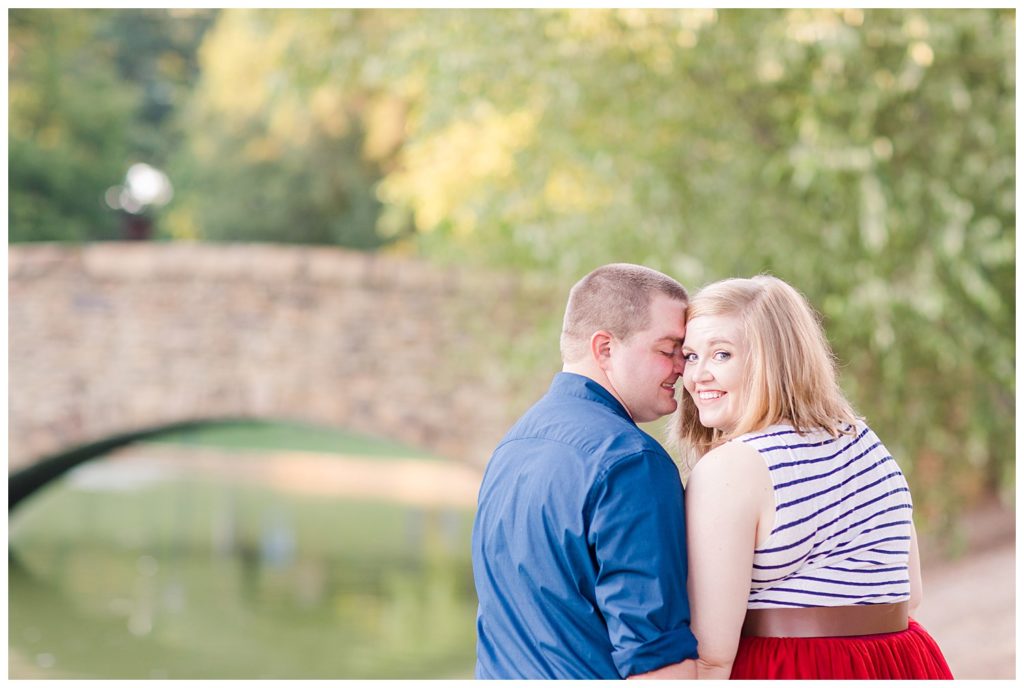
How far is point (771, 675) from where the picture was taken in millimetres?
1794

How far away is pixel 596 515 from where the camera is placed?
1.73m

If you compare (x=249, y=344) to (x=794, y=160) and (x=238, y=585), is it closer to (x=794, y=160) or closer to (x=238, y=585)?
(x=238, y=585)

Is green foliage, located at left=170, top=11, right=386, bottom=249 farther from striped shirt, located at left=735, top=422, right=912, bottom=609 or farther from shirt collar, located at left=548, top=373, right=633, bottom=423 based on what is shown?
striped shirt, located at left=735, top=422, right=912, bottom=609

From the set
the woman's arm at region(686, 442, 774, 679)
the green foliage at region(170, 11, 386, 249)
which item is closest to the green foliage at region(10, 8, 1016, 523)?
the woman's arm at region(686, 442, 774, 679)

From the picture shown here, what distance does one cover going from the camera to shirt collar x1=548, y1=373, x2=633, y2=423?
6.30 feet

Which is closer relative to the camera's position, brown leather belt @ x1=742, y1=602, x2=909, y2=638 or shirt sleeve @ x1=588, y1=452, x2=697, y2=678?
shirt sleeve @ x1=588, y1=452, x2=697, y2=678

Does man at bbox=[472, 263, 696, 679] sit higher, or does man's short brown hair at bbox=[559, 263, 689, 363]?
man's short brown hair at bbox=[559, 263, 689, 363]

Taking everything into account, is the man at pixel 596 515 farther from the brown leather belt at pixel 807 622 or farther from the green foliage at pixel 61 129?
the green foliage at pixel 61 129

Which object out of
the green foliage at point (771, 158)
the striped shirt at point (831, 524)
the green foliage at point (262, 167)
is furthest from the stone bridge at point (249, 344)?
the green foliage at point (262, 167)

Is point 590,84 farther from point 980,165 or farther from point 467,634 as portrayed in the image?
point 467,634

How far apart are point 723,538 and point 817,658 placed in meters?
0.27

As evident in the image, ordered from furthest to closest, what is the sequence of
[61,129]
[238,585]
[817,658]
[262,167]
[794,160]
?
[262,167], [61,129], [238,585], [794,160], [817,658]

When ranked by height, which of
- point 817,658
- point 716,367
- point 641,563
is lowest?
point 817,658

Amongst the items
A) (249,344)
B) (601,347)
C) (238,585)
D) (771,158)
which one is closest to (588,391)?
(601,347)
